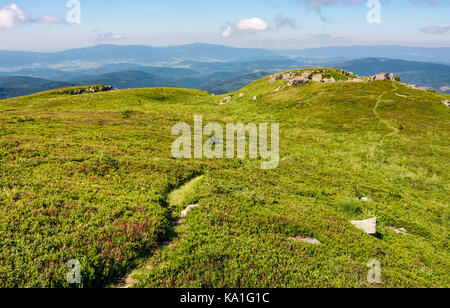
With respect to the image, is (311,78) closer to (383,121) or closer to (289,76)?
(289,76)

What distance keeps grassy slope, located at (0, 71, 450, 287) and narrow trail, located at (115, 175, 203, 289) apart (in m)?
0.20

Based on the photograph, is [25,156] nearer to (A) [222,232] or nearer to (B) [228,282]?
(A) [222,232]

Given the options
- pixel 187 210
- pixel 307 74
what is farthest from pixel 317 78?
pixel 187 210

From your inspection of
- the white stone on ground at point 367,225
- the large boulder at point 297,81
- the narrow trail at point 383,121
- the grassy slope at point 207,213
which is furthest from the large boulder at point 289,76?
the white stone on ground at point 367,225

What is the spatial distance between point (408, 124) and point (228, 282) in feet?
155

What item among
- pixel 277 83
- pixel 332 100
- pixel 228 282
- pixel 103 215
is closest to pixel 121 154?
pixel 103 215

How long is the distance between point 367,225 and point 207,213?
29.4 feet

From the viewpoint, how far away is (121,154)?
16.9 meters

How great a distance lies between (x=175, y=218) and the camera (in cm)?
1063

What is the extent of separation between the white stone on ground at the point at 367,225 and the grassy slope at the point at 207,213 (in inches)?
24.4

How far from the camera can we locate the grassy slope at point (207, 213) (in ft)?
24.0

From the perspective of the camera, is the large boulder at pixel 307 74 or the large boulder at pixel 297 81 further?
the large boulder at pixel 307 74

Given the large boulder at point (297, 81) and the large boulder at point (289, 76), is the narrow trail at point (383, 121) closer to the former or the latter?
the large boulder at point (297, 81)
